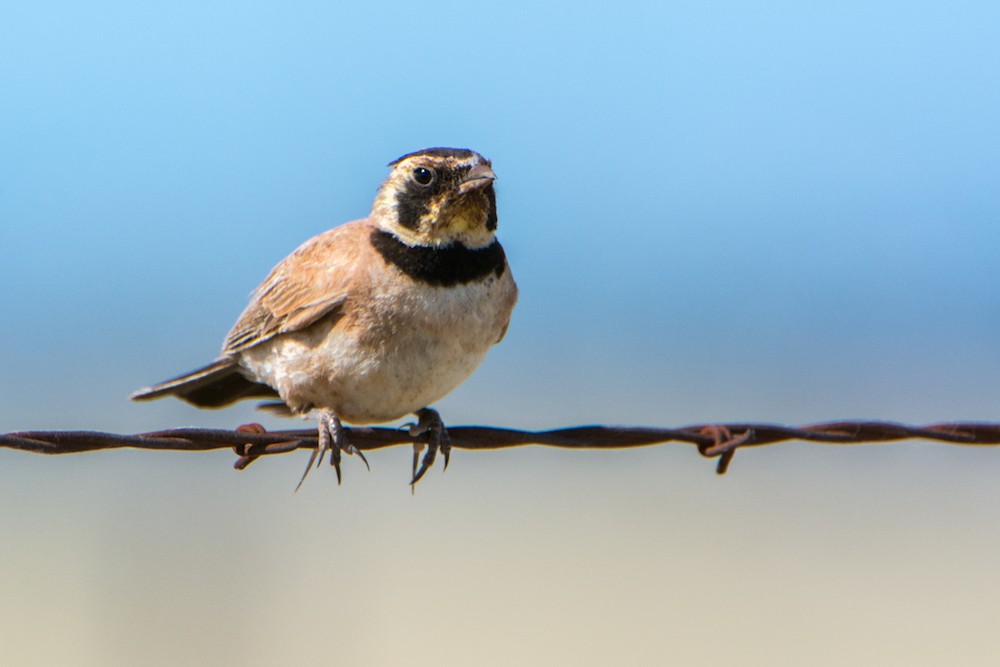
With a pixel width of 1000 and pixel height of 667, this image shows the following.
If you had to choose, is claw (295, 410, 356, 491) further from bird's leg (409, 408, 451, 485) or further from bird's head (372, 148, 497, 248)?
bird's head (372, 148, 497, 248)

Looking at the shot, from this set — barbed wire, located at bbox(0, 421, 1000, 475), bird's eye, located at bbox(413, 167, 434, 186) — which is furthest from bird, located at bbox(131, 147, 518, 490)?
barbed wire, located at bbox(0, 421, 1000, 475)

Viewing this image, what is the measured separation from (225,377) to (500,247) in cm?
200

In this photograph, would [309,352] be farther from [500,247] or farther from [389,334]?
[500,247]

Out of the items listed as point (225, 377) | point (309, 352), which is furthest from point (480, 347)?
point (225, 377)

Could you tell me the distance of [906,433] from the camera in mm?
4785

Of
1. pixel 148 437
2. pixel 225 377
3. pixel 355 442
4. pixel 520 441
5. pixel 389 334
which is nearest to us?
pixel 148 437

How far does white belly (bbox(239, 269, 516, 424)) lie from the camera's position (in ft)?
19.4

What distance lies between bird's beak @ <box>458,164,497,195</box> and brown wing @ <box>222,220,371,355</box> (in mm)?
619

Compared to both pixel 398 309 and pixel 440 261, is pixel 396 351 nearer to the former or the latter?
pixel 398 309

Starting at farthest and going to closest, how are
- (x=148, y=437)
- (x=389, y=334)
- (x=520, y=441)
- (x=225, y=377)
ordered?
(x=225, y=377) → (x=389, y=334) → (x=520, y=441) → (x=148, y=437)

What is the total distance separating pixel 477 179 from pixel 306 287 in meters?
1.06

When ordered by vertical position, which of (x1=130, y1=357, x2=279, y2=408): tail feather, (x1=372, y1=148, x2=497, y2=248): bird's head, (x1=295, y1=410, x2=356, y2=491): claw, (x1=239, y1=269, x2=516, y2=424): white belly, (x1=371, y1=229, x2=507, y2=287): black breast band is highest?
(x1=372, y1=148, x2=497, y2=248): bird's head

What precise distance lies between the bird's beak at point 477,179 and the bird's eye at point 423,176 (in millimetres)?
183

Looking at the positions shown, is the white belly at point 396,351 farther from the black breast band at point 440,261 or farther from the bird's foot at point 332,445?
the bird's foot at point 332,445
